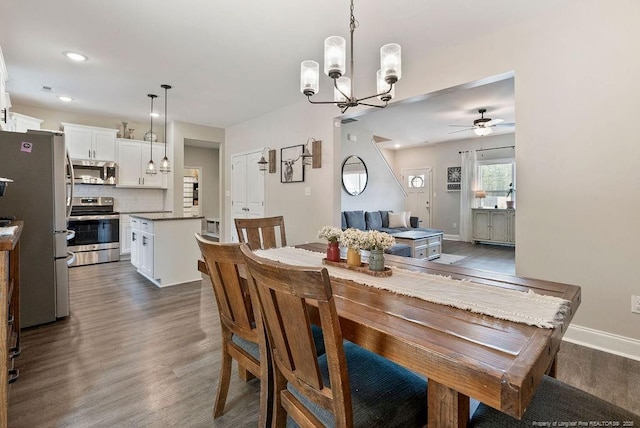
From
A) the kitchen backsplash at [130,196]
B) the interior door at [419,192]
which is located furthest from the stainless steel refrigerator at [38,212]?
the interior door at [419,192]

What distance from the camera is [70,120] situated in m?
5.53

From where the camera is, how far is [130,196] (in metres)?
6.04

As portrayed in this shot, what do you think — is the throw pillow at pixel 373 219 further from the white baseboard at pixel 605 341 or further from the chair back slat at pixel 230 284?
the chair back slat at pixel 230 284

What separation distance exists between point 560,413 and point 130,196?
6846 millimetres

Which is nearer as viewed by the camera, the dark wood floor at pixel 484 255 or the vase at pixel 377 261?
the vase at pixel 377 261

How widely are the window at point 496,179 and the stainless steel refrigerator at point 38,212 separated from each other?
833 cm

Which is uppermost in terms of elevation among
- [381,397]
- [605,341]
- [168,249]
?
[168,249]

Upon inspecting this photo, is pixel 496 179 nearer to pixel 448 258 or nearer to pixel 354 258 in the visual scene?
pixel 448 258

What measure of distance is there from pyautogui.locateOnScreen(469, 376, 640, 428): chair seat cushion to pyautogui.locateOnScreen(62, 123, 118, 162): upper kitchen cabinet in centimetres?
651

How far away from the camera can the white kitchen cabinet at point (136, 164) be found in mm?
5715

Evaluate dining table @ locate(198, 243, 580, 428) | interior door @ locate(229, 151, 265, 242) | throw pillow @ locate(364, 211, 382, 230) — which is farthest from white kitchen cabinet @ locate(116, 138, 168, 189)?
dining table @ locate(198, 243, 580, 428)

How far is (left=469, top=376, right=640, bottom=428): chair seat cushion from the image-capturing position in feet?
3.00

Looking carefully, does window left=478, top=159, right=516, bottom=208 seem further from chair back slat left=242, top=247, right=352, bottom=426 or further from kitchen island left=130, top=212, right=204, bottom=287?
chair back slat left=242, top=247, right=352, bottom=426

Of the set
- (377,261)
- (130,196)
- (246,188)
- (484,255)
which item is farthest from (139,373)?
(484,255)
